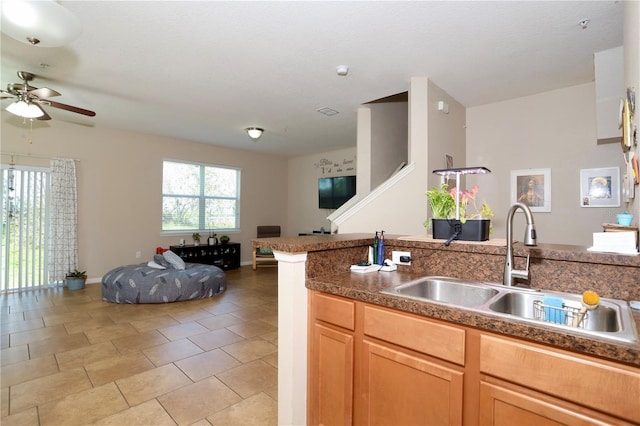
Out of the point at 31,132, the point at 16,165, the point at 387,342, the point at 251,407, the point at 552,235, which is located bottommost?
the point at 251,407

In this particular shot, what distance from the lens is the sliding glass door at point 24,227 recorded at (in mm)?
4688

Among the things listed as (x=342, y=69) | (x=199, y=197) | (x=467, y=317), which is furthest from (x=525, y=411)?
(x=199, y=197)

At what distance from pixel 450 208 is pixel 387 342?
91 cm

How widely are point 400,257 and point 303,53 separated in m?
2.13

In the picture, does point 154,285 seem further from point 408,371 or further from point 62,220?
point 408,371

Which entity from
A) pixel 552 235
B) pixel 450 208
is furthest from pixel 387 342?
pixel 552 235

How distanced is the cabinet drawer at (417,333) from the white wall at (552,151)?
348 centimetres

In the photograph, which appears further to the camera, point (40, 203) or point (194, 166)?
point (194, 166)

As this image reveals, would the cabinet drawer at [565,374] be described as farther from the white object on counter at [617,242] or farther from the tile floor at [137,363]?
the tile floor at [137,363]

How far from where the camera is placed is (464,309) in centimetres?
115

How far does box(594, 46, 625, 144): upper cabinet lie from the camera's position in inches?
113

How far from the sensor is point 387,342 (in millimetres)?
1350

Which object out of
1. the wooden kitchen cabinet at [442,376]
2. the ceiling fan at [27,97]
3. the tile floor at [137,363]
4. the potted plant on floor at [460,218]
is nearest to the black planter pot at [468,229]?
the potted plant on floor at [460,218]

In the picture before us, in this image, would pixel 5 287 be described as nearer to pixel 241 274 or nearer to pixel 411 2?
pixel 241 274
